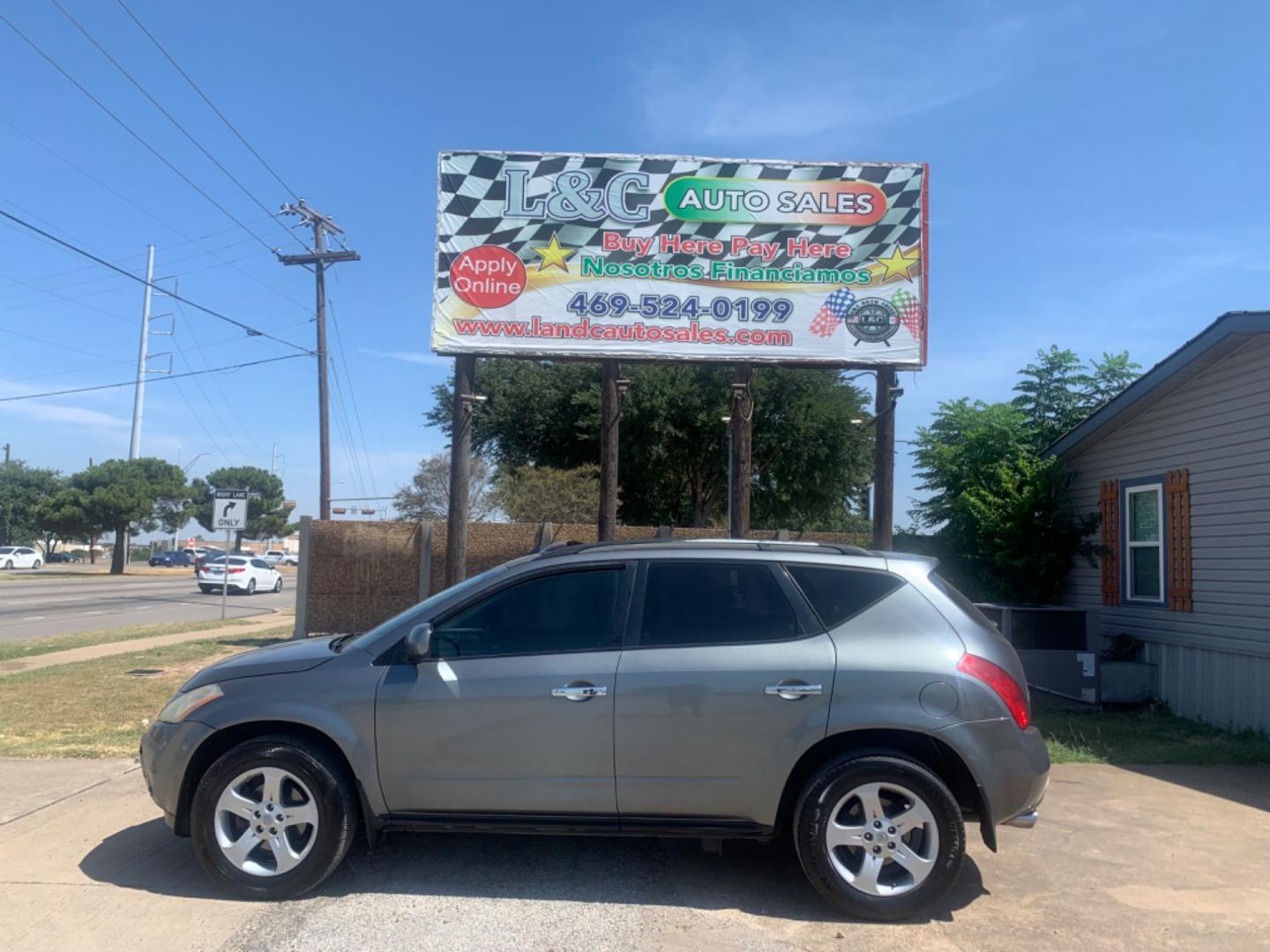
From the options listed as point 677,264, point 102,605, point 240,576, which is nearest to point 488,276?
point 677,264

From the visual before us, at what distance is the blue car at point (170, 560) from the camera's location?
73.4m

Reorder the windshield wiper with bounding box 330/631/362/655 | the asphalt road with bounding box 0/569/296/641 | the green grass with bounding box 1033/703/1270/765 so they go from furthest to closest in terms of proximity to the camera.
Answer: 1. the asphalt road with bounding box 0/569/296/641
2. the green grass with bounding box 1033/703/1270/765
3. the windshield wiper with bounding box 330/631/362/655

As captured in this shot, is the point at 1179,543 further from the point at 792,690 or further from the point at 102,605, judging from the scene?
the point at 102,605

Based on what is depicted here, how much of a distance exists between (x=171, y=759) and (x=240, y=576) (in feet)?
118

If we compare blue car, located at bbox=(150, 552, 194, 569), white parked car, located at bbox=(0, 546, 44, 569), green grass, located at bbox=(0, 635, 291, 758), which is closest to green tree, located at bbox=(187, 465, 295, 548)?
blue car, located at bbox=(150, 552, 194, 569)

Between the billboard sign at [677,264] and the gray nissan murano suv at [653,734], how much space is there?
24.2 ft

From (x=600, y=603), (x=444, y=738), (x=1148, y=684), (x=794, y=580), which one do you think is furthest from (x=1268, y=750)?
(x=444, y=738)

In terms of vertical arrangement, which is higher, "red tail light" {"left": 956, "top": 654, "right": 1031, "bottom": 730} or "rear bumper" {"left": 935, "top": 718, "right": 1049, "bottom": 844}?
"red tail light" {"left": 956, "top": 654, "right": 1031, "bottom": 730}

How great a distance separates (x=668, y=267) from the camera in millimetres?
12172

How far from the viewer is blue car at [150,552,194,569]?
73.4 m

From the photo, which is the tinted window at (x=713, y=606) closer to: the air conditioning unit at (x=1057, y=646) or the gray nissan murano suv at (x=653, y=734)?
the gray nissan murano suv at (x=653, y=734)

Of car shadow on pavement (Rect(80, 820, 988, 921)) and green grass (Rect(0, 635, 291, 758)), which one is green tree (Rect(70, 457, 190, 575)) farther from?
car shadow on pavement (Rect(80, 820, 988, 921))

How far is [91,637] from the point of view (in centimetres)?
1841

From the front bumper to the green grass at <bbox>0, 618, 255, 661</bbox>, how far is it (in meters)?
11.8
